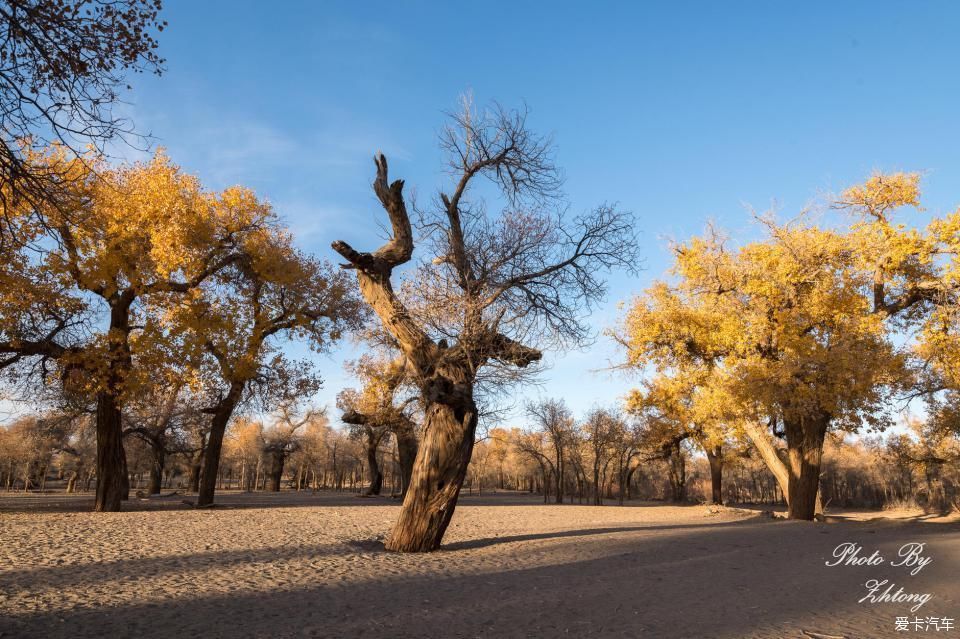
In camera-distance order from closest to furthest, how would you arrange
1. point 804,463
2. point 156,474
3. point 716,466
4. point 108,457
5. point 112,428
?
point 108,457
point 112,428
point 804,463
point 716,466
point 156,474

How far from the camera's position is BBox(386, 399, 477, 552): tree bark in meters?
9.13

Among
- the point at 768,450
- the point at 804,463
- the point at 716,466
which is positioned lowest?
the point at 716,466

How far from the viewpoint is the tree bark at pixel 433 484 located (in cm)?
913

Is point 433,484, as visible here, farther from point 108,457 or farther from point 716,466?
point 716,466

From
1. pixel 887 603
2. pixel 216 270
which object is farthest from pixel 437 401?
pixel 216 270

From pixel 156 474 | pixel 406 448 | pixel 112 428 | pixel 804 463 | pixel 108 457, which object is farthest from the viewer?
pixel 156 474

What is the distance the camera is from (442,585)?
259 inches

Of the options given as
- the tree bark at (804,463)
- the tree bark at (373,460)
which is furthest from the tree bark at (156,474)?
the tree bark at (804,463)

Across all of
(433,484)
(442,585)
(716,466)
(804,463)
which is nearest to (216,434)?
(433,484)

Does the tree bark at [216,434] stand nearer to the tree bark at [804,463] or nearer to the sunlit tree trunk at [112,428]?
the sunlit tree trunk at [112,428]

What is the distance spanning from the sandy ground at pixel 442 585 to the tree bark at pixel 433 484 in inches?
16.3

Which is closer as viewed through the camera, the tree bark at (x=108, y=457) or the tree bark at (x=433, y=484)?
the tree bark at (x=433, y=484)

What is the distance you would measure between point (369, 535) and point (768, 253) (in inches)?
549

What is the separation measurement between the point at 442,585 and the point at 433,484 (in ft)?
8.62
